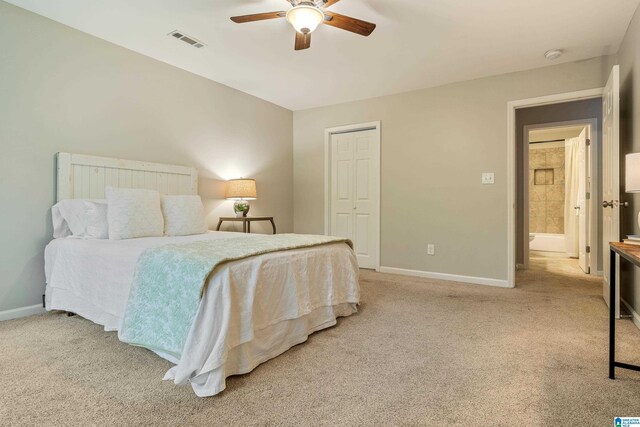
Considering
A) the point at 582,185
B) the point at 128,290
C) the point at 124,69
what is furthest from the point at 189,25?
the point at 582,185

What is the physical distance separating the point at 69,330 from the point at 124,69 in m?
2.36

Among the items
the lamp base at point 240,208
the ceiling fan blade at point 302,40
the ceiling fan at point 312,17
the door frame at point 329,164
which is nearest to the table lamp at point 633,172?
the ceiling fan at point 312,17

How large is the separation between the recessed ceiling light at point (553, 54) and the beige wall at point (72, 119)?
3.50m

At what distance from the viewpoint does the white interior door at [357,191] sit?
473 centimetres

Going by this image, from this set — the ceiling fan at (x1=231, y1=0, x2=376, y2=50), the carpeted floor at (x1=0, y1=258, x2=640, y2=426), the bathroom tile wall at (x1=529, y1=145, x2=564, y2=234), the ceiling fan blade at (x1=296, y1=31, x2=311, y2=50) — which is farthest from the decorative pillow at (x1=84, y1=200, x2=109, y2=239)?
the bathroom tile wall at (x1=529, y1=145, x2=564, y2=234)

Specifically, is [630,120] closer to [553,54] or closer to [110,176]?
[553,54]

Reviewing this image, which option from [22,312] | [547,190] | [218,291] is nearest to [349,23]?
[218,291]

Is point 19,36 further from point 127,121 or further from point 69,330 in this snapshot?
point 69,330

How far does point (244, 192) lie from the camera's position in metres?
4.07

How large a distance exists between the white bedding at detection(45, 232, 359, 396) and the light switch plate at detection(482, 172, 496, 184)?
6.81ft

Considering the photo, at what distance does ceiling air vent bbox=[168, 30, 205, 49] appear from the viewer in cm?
295

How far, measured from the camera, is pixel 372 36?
9.82ft

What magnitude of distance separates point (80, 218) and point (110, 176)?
0.56m

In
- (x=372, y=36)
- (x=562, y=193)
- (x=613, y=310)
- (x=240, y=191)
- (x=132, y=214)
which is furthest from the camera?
(x=562, y=193)
